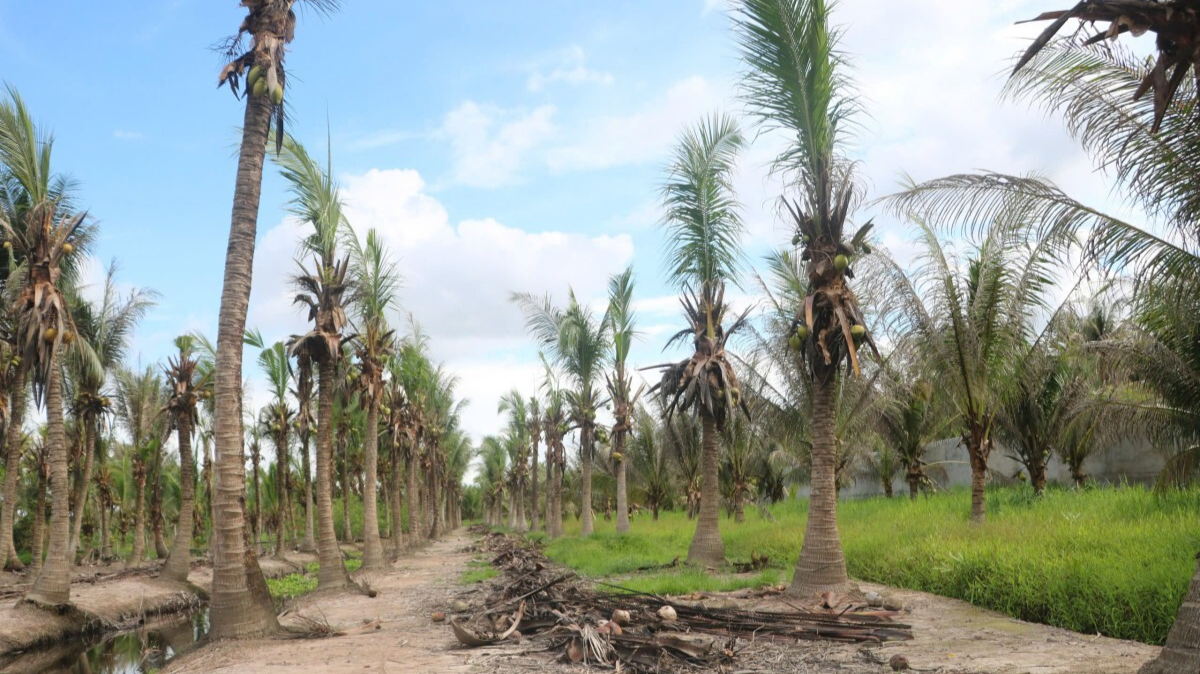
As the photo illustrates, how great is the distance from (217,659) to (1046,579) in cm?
915

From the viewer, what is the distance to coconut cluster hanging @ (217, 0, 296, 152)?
10.1 metres

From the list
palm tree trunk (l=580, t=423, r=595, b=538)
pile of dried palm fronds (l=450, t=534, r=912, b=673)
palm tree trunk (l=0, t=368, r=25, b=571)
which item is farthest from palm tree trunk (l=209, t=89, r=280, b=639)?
palm tree trunk (l=580, t=423, r=595, b=538)

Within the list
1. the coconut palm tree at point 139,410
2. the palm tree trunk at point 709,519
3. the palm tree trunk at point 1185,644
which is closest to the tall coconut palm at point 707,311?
the palm tree trunk at point 709,519

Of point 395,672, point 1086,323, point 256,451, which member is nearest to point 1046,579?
point 395,672

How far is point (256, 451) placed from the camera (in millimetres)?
34719

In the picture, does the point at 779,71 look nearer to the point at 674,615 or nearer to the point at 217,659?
the point at 674,615

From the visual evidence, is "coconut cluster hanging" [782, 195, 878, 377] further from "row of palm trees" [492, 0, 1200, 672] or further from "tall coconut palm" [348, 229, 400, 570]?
"tall coconut palm" [348, 229, 400, 570]

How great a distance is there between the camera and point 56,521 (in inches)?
553

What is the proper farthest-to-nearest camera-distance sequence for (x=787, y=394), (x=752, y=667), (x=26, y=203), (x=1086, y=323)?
(x=1086, y=323)
(x=787, y=394)
(x=26, y=203)
(x=752, y=667)

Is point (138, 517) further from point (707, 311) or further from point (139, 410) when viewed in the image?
point (707, 311)

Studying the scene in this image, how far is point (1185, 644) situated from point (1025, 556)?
5463 millimetres

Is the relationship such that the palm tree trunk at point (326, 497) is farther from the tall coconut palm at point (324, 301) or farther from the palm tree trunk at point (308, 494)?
the palm tree trunk at point (308, 494)

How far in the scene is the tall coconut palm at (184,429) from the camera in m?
19.9

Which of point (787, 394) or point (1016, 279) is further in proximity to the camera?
point (787, 394)
